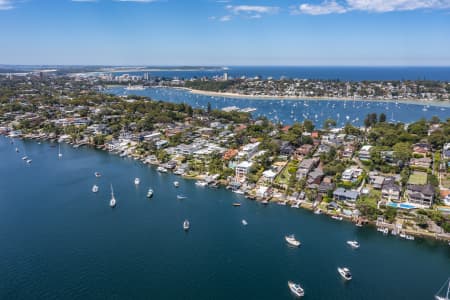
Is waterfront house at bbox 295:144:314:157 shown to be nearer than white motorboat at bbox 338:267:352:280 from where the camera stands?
No

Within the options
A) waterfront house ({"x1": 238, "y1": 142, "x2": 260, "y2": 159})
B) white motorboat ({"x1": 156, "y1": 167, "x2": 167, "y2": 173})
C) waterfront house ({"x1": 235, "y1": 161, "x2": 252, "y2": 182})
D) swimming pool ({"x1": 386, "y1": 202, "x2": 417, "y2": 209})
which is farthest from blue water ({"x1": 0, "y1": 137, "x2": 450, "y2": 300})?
waterfront house ({"x1": 238, "y1": 142, "x2": 260, "y2": 159})

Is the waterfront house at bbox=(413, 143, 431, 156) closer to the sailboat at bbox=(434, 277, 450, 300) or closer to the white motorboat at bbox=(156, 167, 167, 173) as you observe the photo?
the sailboat at bbox=(434, 277, 450, 300)

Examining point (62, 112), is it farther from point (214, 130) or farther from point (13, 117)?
point (214, 130)

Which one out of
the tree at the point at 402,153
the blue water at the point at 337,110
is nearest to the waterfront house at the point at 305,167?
the tree at the point at 402,153

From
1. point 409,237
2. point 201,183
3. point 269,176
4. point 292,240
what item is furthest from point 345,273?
point 201,183

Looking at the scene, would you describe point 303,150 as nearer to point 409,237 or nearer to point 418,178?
point 418,178

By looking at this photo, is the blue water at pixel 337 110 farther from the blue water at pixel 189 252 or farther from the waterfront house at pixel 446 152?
the blue water at pixel 189 252

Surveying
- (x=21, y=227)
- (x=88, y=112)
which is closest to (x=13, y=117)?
(x=88, y=112)
